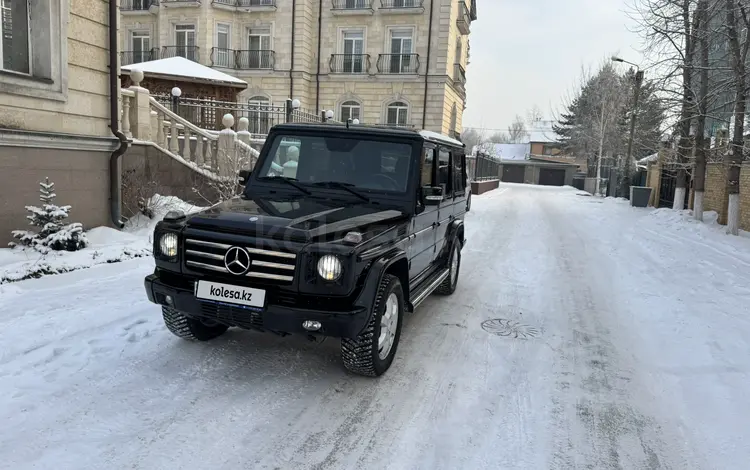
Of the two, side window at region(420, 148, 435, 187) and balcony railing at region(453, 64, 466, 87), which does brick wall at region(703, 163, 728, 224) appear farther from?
balcony railing at region(453, 64, 466, 87)

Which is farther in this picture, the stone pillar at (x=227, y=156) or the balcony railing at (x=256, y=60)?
the balcony railing at (x=256, y=60)

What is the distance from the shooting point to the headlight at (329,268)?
11.3ft

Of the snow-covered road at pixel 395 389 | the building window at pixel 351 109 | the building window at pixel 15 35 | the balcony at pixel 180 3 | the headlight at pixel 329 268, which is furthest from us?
the building window at pixel 351 109

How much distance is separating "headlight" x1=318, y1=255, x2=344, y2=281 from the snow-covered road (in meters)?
0.96

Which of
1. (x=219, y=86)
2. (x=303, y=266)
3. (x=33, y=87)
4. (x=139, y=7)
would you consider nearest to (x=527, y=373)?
(x=303, y=266)

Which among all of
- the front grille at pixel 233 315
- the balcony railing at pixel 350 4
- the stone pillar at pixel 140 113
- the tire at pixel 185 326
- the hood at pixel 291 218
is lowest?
the tire at pixel 185 326

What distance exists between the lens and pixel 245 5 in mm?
30938

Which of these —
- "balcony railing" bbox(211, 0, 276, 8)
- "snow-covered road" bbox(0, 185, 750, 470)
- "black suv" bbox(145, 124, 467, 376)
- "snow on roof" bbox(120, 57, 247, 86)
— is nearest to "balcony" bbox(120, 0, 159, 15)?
"balcony railing" bbox(211, 0, 276, 8)

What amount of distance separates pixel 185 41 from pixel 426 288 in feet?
103

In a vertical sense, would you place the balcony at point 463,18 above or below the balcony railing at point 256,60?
above

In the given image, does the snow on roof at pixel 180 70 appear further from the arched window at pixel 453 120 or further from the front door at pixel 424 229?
the arched window at pixel 453 120

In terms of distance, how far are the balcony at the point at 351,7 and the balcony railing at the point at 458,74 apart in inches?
256

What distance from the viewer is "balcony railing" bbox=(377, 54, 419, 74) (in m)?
30.2

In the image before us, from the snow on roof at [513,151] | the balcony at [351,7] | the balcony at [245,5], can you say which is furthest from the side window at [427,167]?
the snow on roof at [513,151]
